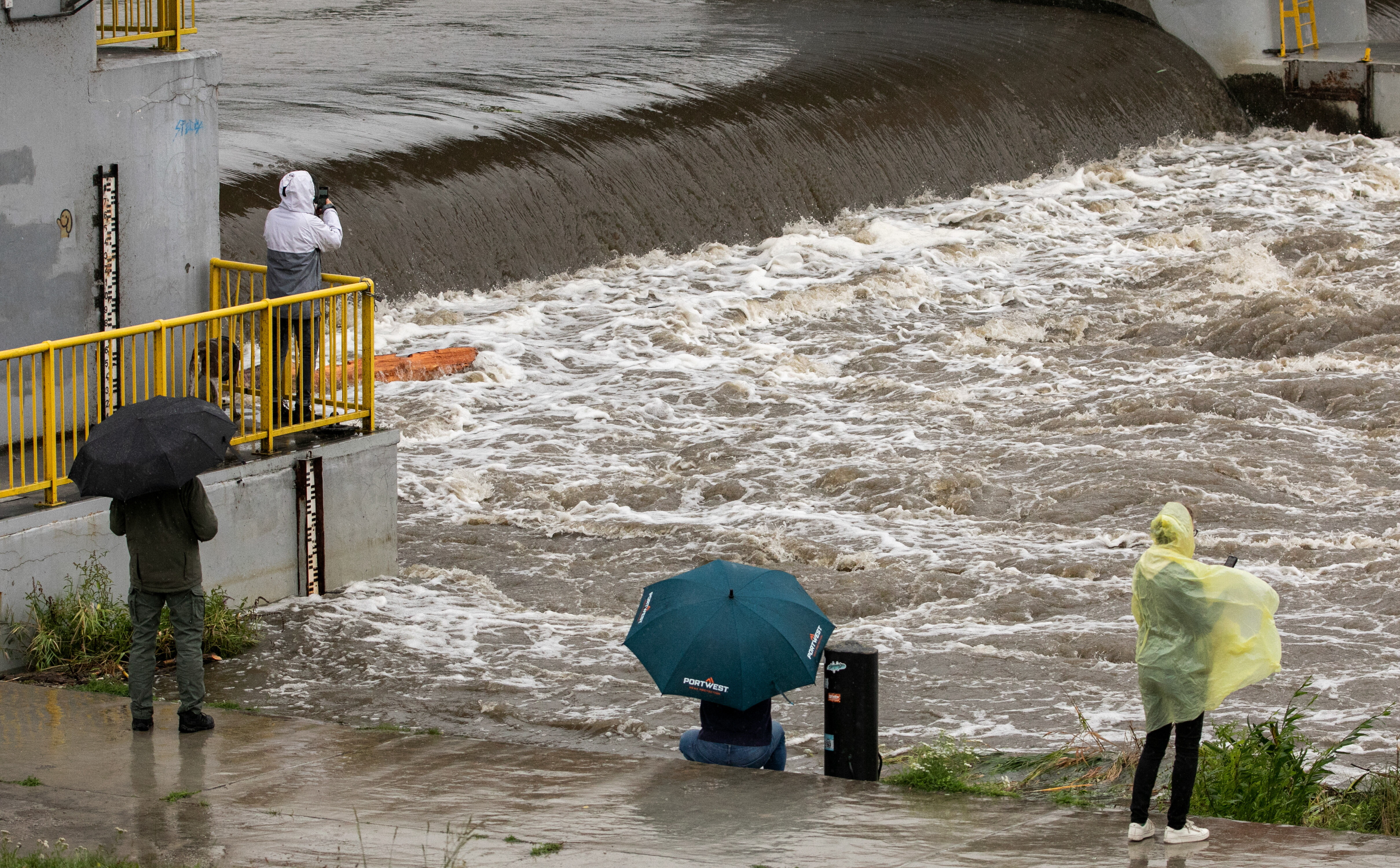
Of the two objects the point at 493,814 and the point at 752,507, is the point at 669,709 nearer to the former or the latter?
the point at 493,814

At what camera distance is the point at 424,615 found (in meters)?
10.8

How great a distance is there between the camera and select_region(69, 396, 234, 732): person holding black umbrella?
293 inches

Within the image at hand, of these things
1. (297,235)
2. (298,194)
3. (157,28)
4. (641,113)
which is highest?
(641,113)

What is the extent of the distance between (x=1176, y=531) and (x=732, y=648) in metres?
1.79

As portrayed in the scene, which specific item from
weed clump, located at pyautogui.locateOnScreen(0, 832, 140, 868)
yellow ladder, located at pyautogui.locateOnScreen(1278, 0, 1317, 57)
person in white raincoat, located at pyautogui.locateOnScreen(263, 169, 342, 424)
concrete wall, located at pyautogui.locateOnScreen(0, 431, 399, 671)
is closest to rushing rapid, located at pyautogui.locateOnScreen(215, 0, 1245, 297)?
yellow ladder, located at pyautogui.locateOnScreen(1278, 0, 1317, 57)

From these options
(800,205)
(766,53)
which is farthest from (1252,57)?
(800,205)

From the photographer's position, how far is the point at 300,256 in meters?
10.8

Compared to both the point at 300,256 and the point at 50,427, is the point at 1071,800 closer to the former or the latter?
the point at 50,427

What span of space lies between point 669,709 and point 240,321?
344 cm

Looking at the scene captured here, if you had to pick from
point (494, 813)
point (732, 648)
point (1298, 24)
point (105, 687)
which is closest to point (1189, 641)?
point (732, 648)

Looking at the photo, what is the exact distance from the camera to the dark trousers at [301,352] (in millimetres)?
10453

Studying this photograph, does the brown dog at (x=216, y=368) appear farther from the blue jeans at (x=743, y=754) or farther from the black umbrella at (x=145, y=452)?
the blue jeans at (x=743, y=754)

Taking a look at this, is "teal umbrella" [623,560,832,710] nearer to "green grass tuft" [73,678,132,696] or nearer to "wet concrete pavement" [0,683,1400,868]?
"wet concrete pavement" [0,683,1400,868]

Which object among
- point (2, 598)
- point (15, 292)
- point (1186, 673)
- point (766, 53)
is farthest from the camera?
point (766, 53)
